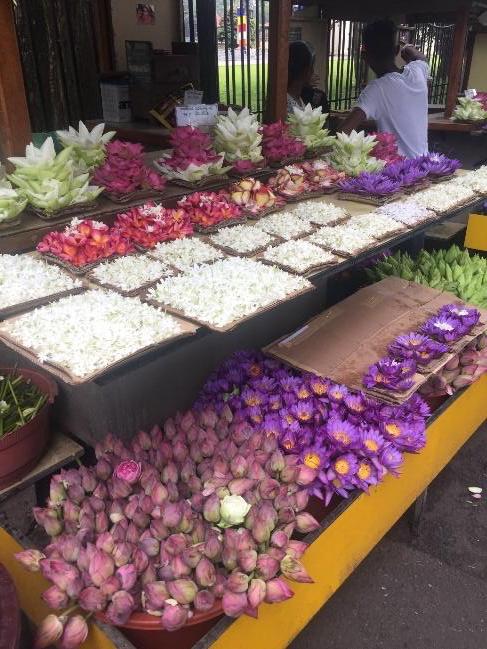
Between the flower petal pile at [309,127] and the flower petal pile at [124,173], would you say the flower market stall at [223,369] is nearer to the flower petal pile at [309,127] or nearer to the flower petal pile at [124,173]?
the flower petal pile at [124,173]

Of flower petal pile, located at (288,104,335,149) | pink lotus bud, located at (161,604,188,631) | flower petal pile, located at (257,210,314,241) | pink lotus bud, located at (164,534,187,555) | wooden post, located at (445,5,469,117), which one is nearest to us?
pink lotus bud, located at (161,604,188,631)

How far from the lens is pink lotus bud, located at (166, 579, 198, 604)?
137cm

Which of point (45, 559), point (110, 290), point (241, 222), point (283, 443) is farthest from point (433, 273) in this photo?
point (45, 559)

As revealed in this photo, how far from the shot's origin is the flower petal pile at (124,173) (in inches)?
105

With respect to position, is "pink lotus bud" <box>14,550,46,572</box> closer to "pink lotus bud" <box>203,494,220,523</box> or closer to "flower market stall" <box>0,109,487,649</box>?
"flower market stall" <box>0,109,487,649</box>

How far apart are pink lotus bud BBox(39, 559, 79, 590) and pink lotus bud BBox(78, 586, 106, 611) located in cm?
5

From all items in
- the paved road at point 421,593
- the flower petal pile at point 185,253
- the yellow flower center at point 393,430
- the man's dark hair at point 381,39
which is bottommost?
the paved road at point 421,593

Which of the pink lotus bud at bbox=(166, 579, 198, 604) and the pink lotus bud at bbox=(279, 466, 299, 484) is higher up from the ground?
Answer: the pink lotus bud at bbox=(166, 579, 198, 604)

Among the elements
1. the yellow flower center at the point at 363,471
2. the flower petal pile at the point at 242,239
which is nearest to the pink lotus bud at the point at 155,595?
the yellow flower center at the point at 363,471

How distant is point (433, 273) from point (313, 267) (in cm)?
166

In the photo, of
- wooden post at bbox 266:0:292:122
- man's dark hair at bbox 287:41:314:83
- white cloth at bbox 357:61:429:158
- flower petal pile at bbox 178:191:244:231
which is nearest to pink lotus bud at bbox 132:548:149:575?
flower petal pile at bbox 178:191:244:231

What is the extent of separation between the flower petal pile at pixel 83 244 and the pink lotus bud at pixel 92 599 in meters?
1.20

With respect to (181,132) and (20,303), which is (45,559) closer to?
(20,303)

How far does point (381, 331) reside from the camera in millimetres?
2803
